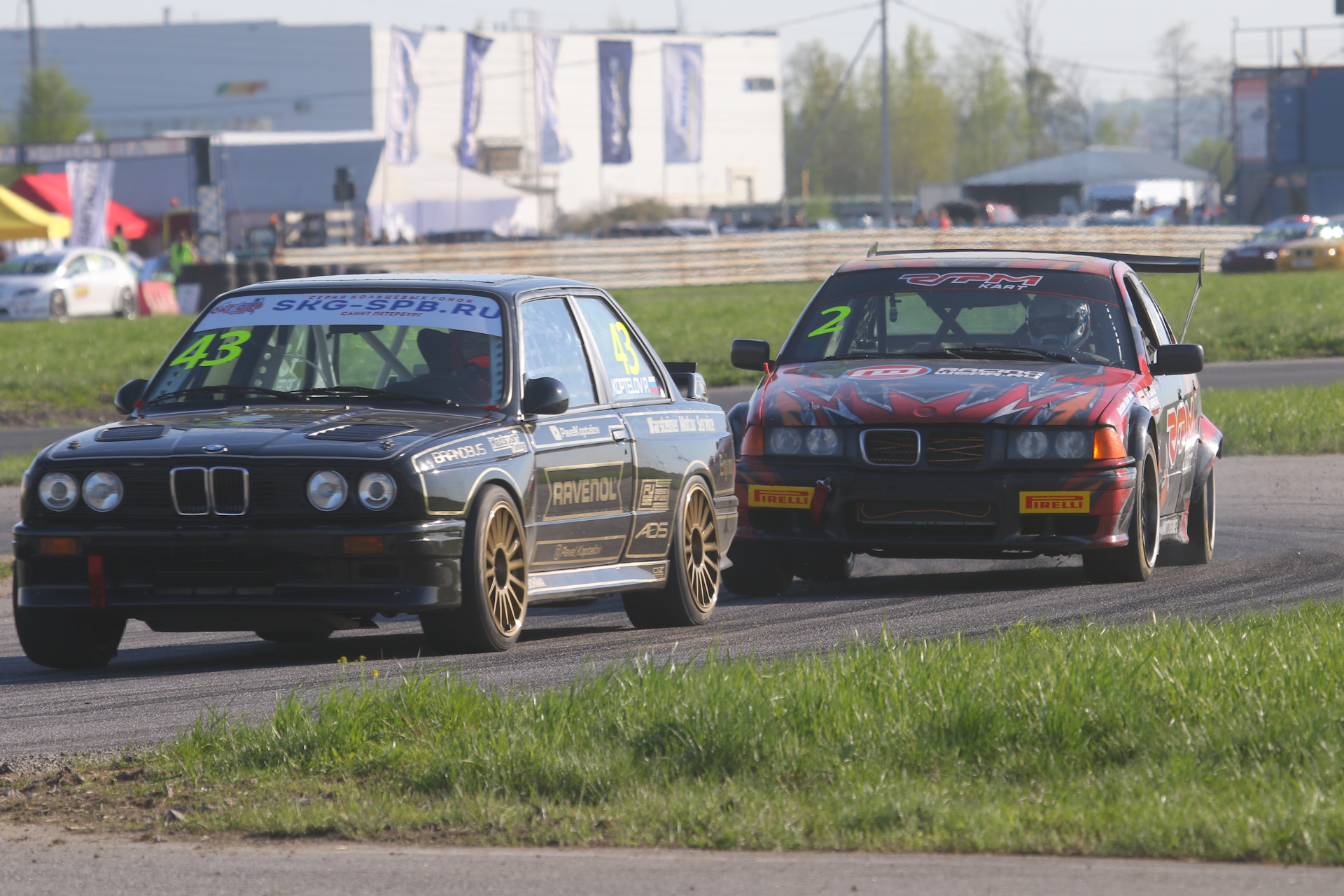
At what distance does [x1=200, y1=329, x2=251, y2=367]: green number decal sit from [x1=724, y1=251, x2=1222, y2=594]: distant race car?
2.73 meters

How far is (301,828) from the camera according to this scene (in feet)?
16.2

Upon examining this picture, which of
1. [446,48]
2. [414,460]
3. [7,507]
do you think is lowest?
[7,507]

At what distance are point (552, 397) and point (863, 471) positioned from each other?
7.23ft

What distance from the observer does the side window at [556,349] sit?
8328 millimetres

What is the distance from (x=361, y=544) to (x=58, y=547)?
1144mm

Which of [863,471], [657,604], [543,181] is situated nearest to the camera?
[657,604]

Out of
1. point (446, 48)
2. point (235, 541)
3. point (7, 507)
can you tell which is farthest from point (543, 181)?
point (235, 541)

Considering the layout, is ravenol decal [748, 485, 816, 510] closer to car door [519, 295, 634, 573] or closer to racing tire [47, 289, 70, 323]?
car door [519, 295, 634, 573]

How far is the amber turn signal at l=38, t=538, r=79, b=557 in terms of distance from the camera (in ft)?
23.9

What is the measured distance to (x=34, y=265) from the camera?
41969mm

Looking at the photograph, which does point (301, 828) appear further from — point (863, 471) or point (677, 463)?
point (863, 471)

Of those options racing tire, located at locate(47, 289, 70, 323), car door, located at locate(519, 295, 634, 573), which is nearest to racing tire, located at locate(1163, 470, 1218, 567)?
car door, located at locate(519, 295, 634, 573)

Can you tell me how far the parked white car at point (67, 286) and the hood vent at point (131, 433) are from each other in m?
34.5

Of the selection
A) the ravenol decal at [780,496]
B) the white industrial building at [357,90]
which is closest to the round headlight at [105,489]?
Result: the ravenol decal at [780,496]
